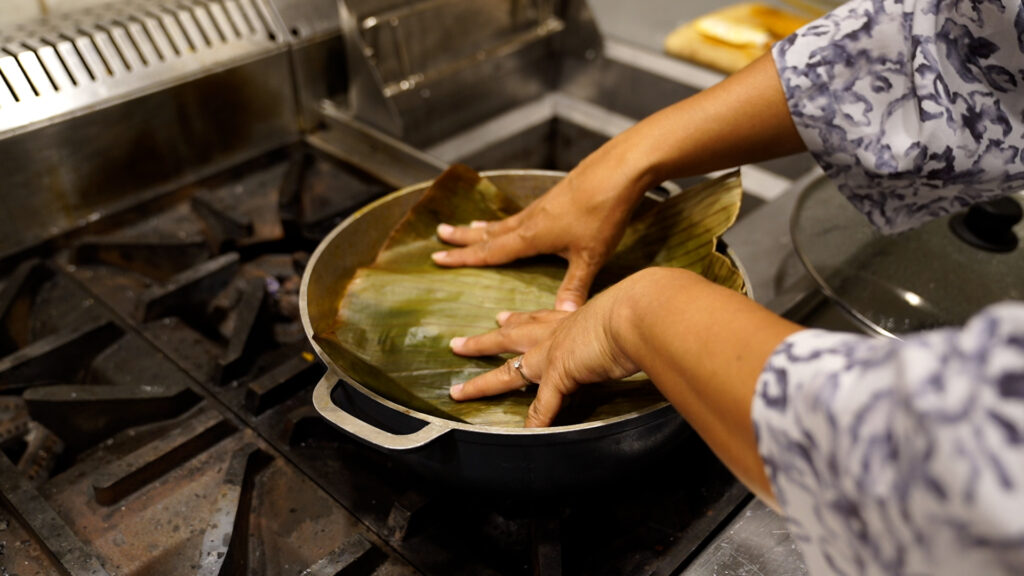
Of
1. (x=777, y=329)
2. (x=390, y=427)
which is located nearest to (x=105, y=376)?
(x=390, y=427)

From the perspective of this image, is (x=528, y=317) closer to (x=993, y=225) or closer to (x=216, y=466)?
(x=216, y=466)

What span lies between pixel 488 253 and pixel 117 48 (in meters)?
0.59

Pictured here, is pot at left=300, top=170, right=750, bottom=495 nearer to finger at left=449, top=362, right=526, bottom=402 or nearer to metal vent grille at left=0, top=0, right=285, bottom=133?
finger at left=449, top=362, right=526, bottom=402

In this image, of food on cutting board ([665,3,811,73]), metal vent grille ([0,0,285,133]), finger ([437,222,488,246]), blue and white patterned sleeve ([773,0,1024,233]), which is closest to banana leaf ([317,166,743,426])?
finger ([437,222,488,246])

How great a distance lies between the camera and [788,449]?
400mm

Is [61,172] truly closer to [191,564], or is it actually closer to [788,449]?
[191,564]

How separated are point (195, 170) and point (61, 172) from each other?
0.18 m

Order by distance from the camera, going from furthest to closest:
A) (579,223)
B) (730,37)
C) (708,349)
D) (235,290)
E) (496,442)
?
(730,37)
(235,290)
(579,223)
(496,442)
(708,349)

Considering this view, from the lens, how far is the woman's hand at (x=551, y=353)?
56 centimetres

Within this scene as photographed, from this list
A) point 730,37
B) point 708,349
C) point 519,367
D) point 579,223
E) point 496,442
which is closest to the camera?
point 708,349

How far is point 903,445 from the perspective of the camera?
0.34 meters

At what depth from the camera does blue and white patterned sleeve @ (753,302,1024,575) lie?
32cm

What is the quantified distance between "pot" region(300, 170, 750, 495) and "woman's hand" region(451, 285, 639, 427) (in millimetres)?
44

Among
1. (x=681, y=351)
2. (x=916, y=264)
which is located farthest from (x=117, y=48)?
(x=916, y=264)
